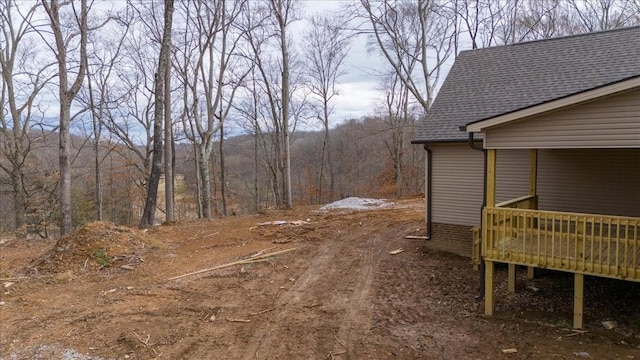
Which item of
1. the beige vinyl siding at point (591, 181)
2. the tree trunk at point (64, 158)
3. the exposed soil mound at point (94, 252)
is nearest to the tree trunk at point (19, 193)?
the tree trunk at point (64, 158)

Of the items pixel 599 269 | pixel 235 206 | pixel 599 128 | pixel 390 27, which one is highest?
pixel 390 27

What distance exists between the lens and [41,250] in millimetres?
10930

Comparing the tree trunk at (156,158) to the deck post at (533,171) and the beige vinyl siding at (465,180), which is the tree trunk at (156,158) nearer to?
the beige vinyl siding at (465,180)

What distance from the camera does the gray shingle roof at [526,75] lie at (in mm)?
8914

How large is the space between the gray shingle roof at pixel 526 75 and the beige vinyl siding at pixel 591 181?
1315 mm

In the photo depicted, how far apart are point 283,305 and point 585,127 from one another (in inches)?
199

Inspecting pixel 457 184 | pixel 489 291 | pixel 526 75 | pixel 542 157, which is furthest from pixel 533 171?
pixel 526 75

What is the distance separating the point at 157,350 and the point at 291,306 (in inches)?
83.9

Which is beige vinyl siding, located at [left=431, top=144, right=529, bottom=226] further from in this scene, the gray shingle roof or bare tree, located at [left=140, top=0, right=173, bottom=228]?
bare tree, located at [left=140, top=0, right=173, bottom=228]

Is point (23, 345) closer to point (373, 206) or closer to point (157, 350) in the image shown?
point (157, 350)

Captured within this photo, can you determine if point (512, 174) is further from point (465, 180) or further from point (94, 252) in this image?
point (94, 252)

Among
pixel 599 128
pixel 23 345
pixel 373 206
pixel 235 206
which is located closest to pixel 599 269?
pixel 599 128

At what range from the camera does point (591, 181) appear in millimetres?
7984

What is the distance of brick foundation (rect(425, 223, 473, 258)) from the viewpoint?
941cm
